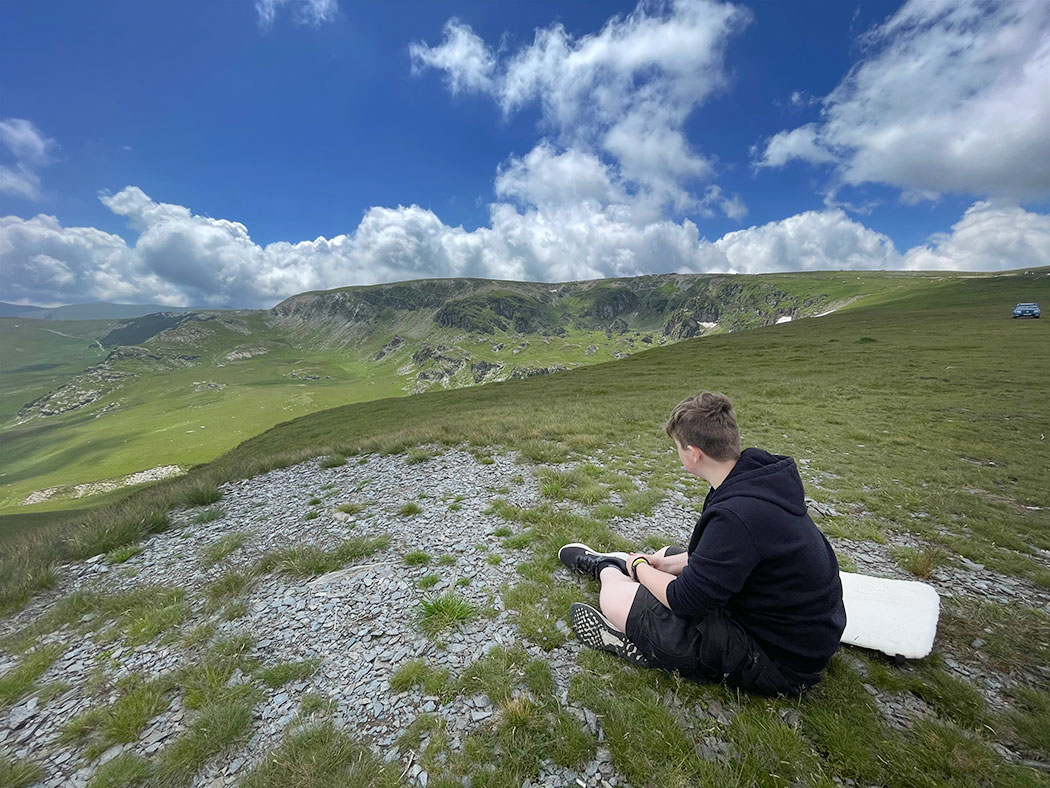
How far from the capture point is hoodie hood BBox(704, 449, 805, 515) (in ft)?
13.9

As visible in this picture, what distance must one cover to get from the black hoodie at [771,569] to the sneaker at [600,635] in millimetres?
1266

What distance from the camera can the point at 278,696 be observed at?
5191 mm

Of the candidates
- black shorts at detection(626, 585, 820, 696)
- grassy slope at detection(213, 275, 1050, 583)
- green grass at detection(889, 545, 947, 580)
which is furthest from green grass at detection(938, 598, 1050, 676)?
black shorts at detection(626, 585, 820, 696)

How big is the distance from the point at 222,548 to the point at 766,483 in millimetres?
11732

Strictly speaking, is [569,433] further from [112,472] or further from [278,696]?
[112,472]

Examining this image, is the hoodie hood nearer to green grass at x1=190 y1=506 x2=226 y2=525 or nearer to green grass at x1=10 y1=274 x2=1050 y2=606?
green grass at x1=10 y1=274 x2=1050 y2=606

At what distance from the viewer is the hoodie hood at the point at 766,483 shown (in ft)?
13.9

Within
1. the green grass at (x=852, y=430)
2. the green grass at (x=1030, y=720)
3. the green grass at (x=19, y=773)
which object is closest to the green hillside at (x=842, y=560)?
the green grass at (x=1030, y=720)

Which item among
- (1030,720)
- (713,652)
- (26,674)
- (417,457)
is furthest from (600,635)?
(417,457)

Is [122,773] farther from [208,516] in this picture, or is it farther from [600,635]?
[208,516]

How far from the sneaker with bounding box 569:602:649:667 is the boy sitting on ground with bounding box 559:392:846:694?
0.04 m

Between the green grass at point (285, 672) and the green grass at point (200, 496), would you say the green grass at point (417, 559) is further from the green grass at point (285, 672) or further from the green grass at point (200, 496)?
the green grass at point (200, 496)

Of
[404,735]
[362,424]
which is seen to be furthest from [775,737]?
[362,424]

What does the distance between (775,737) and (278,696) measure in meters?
6.10
